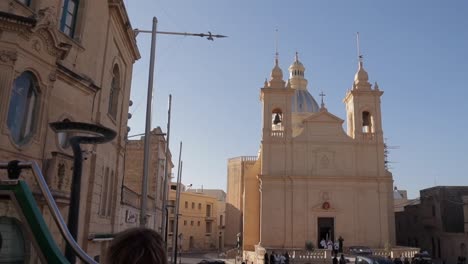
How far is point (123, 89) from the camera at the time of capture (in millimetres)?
18438

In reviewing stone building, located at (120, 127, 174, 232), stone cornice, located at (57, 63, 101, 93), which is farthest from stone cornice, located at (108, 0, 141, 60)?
stone building, located at (120, 127, 174, 232)

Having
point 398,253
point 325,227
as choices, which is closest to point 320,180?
point 325,227

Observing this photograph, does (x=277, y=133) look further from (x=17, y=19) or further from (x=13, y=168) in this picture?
(x=13, y=168)

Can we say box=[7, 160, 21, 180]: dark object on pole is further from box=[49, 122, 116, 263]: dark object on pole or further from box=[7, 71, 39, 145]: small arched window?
box=[7, 71, 39, 145]: small arched window

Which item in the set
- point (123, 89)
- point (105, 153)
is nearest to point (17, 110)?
point (105, 153)

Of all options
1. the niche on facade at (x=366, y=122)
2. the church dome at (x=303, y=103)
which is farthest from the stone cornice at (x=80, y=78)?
the church dome at (x=303, y=103)

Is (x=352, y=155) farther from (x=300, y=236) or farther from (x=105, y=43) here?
(x=105, y=43)

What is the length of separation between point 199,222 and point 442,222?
36921mm

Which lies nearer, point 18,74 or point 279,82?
point 18,74

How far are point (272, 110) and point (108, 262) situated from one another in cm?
4186

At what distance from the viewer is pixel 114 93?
58.2 feet

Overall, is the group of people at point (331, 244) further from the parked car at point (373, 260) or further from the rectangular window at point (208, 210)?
the rectangular window at point (208, 210)

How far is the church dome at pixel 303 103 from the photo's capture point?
56688 mm

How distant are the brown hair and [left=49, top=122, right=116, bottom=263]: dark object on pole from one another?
6296 mm
